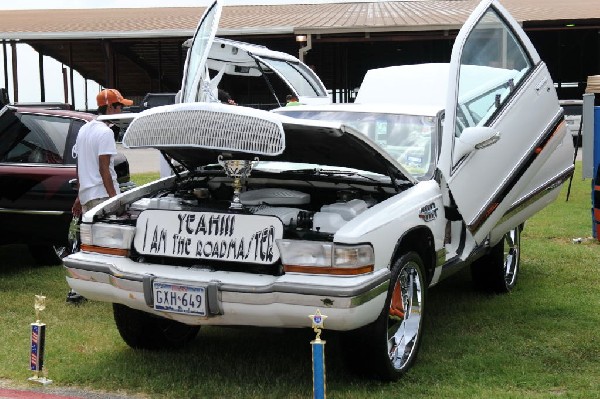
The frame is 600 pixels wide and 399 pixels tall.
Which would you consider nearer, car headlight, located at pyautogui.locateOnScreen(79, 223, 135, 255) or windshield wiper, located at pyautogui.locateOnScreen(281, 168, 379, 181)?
car headlight, located at pyautogui.locateOnScreen(79, 223, 135, 255)

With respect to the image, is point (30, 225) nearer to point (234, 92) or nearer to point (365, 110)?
point (365, 110)

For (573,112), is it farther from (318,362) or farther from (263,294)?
(318,362)

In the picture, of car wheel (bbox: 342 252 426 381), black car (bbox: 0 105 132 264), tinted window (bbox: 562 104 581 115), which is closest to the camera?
car wheel (bbox: 342 252 426 381)

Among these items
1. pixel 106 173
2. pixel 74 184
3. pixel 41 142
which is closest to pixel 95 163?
pixel 106 173

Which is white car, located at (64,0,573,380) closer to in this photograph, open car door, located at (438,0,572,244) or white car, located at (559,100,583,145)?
open car door, located at (438,0,572,244)

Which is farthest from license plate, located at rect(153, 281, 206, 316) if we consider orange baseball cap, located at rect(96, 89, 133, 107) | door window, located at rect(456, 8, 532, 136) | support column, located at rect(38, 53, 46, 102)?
support column, located at rect(38, 53, 46, 102)

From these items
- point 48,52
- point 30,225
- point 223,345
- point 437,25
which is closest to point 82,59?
point 48,52

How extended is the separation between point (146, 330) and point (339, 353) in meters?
1.23

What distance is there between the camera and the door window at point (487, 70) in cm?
553

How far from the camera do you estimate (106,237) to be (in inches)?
185

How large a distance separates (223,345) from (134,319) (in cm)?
65

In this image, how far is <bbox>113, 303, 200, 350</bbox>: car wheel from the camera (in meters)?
5.06

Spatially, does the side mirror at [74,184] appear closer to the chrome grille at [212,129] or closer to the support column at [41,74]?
the chrome grille at [212,129]

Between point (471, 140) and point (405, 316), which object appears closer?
point (405, 316)
